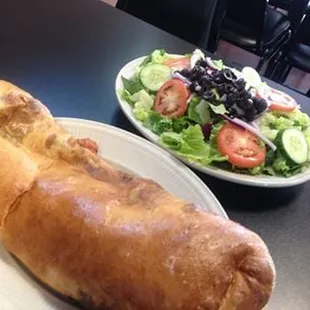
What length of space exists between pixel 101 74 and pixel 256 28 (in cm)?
135

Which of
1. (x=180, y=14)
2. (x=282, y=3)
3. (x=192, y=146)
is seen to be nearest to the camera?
(x=192, y=146)

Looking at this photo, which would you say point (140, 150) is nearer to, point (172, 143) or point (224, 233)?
point (172, 143)

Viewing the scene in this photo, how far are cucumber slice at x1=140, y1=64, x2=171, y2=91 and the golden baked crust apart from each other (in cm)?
50

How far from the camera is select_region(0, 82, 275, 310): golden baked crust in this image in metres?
0.49

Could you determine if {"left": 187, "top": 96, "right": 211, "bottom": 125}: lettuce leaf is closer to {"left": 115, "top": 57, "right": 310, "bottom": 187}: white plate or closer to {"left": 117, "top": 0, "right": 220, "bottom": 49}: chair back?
{"left": 115, "top": 57, "right": 310, "bottom": 187}: white plate

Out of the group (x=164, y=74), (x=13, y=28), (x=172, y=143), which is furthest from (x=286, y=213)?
(x=13, y=28)

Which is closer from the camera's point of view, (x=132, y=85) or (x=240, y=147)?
(x=240, y=147)

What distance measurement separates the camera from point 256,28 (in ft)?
7.72

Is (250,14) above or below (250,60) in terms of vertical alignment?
above

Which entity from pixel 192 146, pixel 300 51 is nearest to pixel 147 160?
pixel 192 146

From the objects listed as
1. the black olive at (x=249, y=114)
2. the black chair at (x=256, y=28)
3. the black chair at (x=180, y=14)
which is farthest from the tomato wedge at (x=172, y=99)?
the black chair at (x=256, y=28)

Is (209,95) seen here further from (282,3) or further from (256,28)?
(282,3)

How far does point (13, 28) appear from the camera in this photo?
4.12 feet

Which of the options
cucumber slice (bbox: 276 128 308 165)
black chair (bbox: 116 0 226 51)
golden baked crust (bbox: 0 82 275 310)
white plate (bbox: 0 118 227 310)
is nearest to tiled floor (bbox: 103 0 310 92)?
black chair (bbox: 116 0 226 51)
